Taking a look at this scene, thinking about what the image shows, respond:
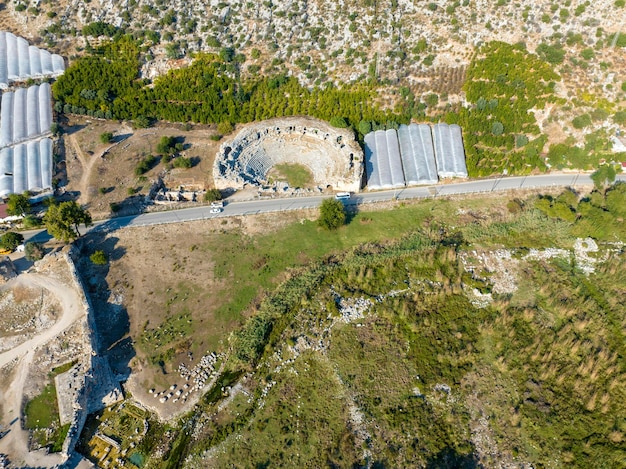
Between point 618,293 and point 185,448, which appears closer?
point 185,448

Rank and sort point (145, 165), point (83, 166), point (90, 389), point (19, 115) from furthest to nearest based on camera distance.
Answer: point (19, 115) < point (83, 166) < point (145, 165) < point (90, 389)

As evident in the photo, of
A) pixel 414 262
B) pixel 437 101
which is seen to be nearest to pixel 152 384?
pixel 414 262

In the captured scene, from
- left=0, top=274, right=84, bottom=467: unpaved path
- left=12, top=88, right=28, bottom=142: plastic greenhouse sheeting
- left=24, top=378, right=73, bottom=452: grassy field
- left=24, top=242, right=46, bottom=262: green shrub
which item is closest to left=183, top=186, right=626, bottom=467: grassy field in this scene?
left=24, top=378, right=73, bottom=452: grassy field

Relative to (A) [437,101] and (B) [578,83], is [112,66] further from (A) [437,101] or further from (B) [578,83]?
(B) [578,83]

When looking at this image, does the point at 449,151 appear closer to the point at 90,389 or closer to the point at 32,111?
the point at 90,389

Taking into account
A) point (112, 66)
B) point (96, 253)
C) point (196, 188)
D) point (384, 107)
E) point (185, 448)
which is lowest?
point (185, 448)

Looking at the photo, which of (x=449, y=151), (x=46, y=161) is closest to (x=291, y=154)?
(x=449, y=151)

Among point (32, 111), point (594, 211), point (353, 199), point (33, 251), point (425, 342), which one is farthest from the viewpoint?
point (32, 111)
